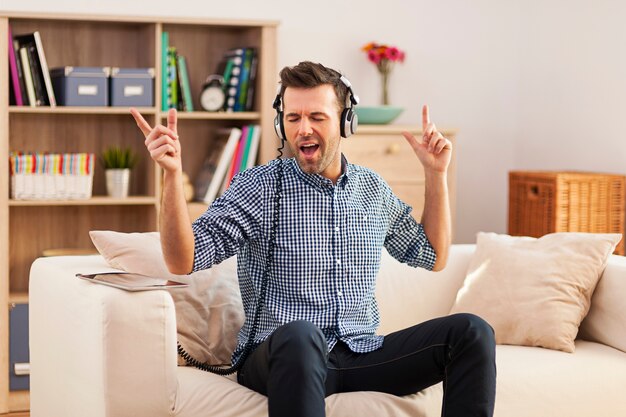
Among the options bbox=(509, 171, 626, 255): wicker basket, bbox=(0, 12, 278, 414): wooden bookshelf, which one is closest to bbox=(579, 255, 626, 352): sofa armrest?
bbox=(509, 171, 626, 255): wicker basket

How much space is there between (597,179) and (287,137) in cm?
181

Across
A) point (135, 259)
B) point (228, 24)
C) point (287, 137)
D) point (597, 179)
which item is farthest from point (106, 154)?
point (597, 179)

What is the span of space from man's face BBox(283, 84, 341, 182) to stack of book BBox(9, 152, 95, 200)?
171 cm

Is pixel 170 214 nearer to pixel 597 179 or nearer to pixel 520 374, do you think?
pixel 520 374

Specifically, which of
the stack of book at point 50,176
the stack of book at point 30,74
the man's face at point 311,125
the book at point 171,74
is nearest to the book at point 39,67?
the stack of book at point 30,74

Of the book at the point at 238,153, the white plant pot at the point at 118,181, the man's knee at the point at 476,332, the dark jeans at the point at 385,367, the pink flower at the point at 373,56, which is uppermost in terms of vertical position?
the pink flower at the point at 373,56

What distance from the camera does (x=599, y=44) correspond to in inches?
161

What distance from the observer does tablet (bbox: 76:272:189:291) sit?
2242 mm

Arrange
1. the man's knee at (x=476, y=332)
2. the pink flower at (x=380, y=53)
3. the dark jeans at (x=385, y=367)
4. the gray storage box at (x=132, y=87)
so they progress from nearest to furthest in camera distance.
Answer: the dark jeans at (x=385, y=367) → the man's knee at (x=476, y=332) → the gray storage box at (x=132, y=87) → the pink flower at (x=380, y=53)

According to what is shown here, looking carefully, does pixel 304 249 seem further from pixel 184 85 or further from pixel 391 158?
pixel 184 85

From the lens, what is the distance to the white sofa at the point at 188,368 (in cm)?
218

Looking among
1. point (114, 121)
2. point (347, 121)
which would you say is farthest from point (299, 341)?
point (114, 121)

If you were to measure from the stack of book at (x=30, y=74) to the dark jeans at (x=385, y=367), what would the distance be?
1955 millimetres

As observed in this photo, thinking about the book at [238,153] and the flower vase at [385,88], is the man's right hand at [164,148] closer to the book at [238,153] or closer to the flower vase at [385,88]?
the book at [238,153]
